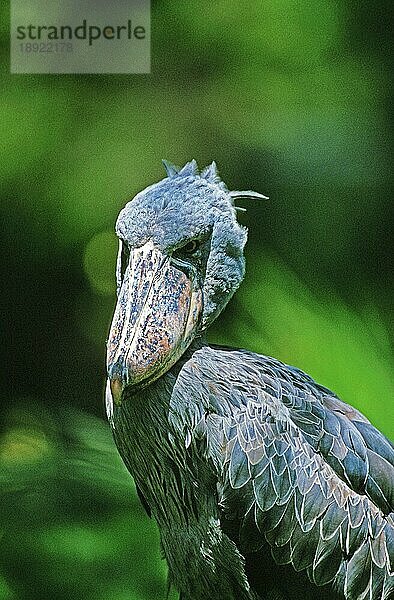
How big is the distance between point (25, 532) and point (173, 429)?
1.87 feet

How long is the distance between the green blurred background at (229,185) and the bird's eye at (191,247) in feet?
0.98

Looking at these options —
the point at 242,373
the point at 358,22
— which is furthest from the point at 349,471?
the point at 358,22

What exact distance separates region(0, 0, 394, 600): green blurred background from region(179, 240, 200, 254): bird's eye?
0.98 feet

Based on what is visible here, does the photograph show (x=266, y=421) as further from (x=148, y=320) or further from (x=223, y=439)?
(x=148, y=320)

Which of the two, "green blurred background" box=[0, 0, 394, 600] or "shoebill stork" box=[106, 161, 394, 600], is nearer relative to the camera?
"shoebill stork" box=[106, 161, 394, 600]

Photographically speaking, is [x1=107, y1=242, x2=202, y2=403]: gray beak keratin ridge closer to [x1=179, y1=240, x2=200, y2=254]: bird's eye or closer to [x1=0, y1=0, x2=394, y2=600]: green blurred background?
[x1=179, y1=240, x2=200, y2=254]: bird's eye

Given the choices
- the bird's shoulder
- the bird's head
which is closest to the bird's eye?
the bird's head

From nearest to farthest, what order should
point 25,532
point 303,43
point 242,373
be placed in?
point 242,373, point 303,43, point 25,532

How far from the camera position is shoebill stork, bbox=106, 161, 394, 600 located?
4.21 ft

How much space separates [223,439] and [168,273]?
0.85 feet

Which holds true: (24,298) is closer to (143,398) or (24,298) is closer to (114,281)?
(114,281)

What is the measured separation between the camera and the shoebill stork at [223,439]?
1284mm

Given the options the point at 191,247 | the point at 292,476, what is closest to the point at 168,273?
the point at 191,247

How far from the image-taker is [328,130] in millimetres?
1639
